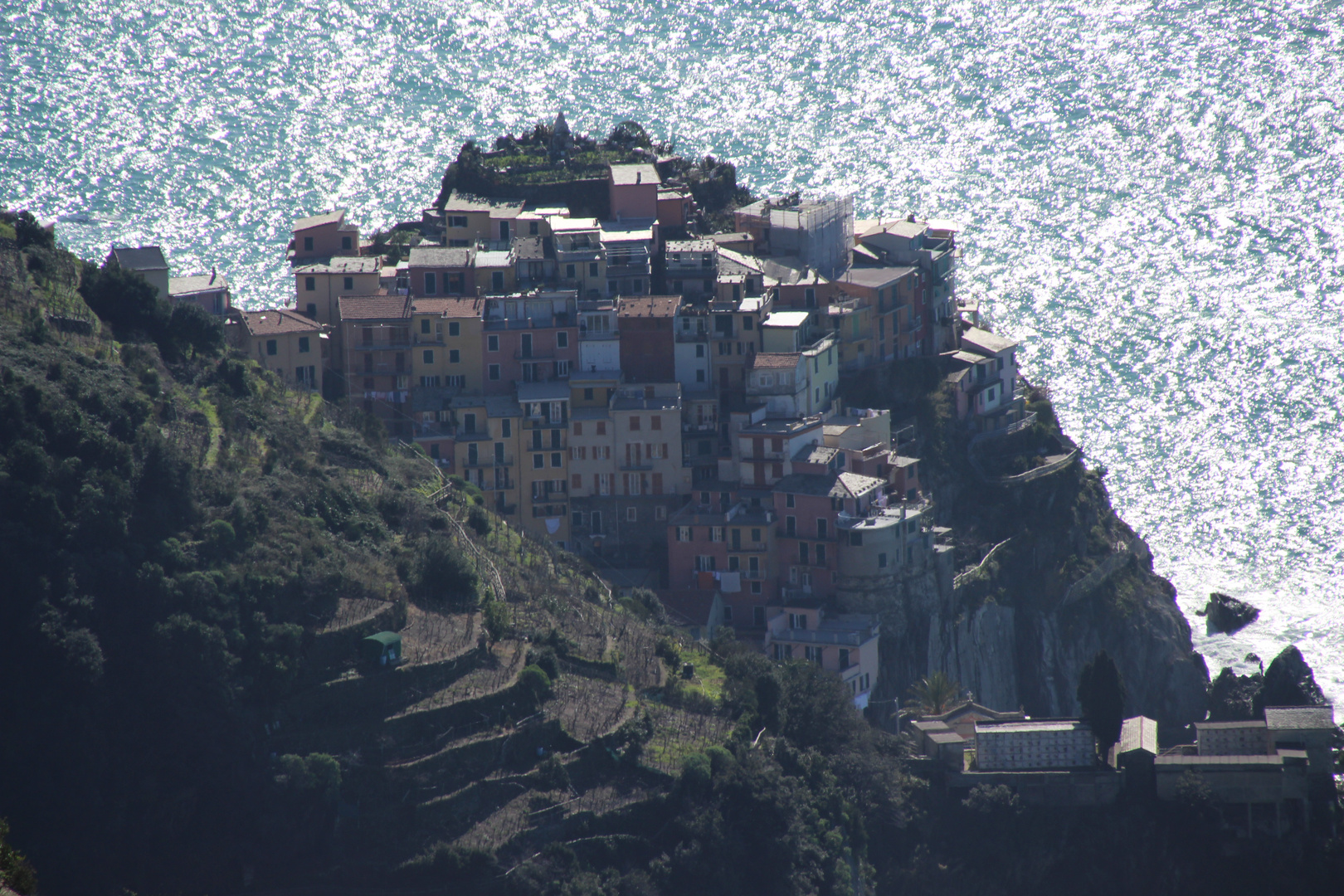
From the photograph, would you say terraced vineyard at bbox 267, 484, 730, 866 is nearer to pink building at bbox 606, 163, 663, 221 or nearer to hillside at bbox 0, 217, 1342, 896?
hillside at bbox 0, 217, 1342, 896

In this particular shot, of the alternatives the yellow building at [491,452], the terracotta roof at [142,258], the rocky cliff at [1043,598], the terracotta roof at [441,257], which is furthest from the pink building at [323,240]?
the rocky cliff at [1043,598]

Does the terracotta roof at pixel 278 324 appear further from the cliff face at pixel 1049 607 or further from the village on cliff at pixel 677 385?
the cliff face at pixel 1049 607

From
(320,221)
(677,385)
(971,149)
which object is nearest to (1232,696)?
(677,385)

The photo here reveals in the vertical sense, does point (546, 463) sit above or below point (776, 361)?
below

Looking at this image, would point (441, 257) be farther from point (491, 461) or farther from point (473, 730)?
point (473, 730)

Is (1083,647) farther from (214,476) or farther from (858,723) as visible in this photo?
(214,476)

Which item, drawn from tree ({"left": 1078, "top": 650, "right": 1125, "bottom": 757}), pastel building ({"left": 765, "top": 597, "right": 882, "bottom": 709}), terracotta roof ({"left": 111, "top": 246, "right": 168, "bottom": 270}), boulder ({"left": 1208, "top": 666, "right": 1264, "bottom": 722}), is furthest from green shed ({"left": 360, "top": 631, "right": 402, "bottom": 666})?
boulder ({"left": 1208, "top": 666, "right": 1264, "bottom": 722})

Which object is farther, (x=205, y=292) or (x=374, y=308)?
(x=205, y=292)
